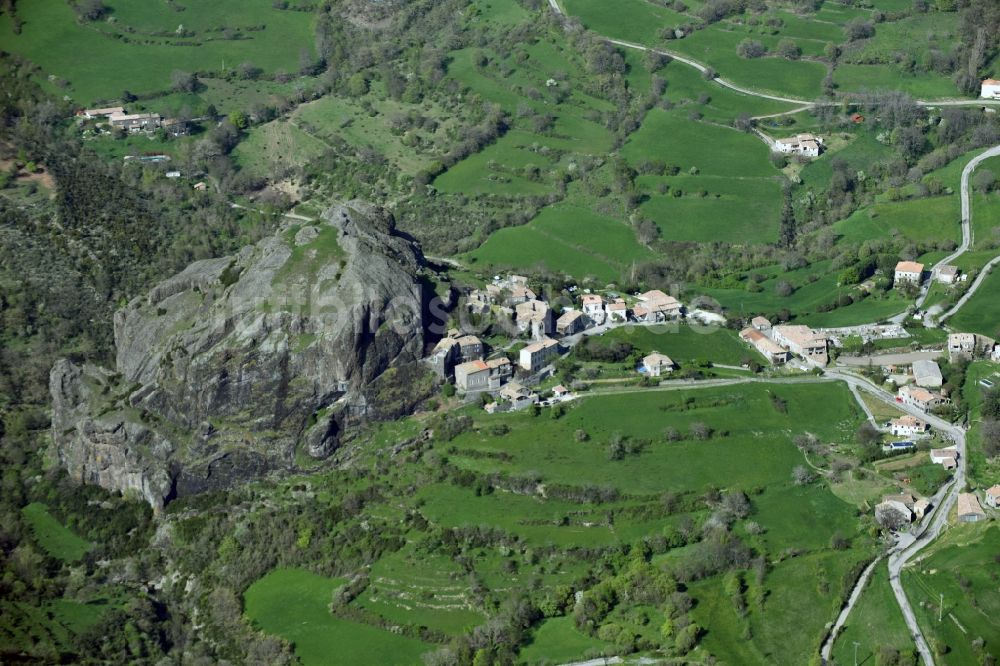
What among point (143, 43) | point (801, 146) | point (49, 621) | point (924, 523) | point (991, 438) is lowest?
point (49, 621)

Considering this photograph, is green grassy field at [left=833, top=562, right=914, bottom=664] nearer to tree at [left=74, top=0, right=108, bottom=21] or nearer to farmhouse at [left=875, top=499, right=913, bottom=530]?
farmhouse at [left=875, top=499, right=913, bottom=530]

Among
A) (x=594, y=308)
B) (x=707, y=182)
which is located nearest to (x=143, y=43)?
(x=707, y=182)

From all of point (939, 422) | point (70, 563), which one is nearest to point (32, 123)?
point (70, 563)

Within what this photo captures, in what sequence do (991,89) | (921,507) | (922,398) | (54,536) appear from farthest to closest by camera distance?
(991,89) < (922,398) < (54,536) < (921,507)

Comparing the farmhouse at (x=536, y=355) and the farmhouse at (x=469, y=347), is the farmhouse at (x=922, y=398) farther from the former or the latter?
the farmhouse at (x=469, y=347)

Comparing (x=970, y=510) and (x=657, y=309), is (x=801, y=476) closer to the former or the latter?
(x=970, y=510)

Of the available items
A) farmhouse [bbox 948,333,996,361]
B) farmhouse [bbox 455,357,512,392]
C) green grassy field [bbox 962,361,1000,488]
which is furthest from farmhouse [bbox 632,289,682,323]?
green grassy field [bbox 962,361,1000,488]

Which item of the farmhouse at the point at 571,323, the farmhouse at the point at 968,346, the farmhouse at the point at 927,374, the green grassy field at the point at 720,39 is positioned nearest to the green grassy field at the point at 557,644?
the farmhouse at the point at 571,323
